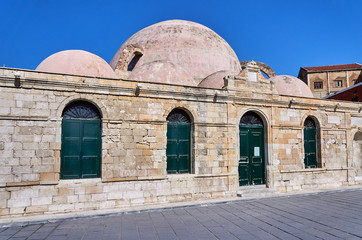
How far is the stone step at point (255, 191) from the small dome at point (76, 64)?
6.52 metres

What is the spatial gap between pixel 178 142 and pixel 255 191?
134 inches

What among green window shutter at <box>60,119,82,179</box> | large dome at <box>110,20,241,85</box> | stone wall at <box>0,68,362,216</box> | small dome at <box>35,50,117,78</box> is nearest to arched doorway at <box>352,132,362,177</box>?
stone wall at <box>0,68,362,216</box>

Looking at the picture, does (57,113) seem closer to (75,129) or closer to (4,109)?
(75,129)

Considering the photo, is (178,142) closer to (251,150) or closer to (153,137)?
(153,137)

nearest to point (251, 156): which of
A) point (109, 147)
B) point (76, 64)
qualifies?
point (109, 147)

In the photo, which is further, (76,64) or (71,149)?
(76,64)

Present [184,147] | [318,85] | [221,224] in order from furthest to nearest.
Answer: [318,85], [184,147], [221,224]

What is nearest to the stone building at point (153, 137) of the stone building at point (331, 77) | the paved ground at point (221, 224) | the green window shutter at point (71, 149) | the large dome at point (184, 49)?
the green window shutter at point (71, 149)

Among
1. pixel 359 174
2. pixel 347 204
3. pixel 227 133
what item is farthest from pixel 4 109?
pixel 359 174

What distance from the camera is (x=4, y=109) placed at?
23.1ft

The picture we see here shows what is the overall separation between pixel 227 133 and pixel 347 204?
14.3 ft

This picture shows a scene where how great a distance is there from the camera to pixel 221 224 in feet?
20.4

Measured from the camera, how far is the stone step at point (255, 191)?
30.9 ft

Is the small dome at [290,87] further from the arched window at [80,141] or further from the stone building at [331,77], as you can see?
the stone building at [331,77]
